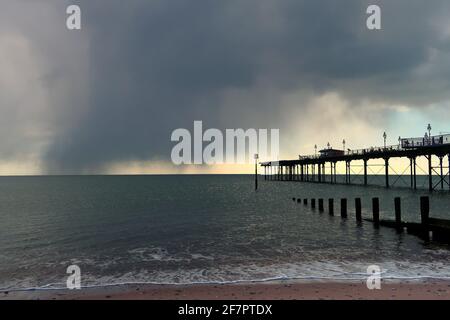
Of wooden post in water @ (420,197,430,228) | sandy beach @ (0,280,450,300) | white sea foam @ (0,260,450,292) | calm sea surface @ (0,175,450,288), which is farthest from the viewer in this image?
wooden post in water @ (420,197,430,228)

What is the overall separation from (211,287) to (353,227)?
1675cm

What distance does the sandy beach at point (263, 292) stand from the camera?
10328 millimetres

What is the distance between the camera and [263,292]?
11.0 meters

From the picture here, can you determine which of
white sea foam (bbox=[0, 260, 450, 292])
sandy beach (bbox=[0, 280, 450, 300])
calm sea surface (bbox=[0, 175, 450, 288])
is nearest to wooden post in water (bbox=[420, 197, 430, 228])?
calm sea surface (bbox=[0, 175, 450, 288])

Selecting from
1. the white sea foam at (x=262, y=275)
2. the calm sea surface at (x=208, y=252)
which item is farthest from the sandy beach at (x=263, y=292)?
the calm sea surface at (x=208, y=252)

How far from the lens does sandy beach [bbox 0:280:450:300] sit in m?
10.3

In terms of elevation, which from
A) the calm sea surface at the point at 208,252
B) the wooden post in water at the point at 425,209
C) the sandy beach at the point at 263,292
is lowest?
the calm sea surface at the point at 208,252

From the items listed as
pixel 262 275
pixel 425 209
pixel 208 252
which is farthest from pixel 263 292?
pixel 425 209

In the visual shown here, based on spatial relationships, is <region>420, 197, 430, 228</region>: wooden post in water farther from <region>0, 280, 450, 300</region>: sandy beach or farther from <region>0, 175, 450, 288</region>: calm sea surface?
<region>0, 280, 450, 300</region>: sandy beach

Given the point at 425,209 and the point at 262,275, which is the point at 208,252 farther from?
the point at 425,209

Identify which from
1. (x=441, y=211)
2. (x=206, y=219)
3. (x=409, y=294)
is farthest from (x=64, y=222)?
(x=441, y=211)

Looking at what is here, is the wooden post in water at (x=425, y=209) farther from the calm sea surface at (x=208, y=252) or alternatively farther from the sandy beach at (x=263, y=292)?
the sandy beach at (x=263, y=292)
